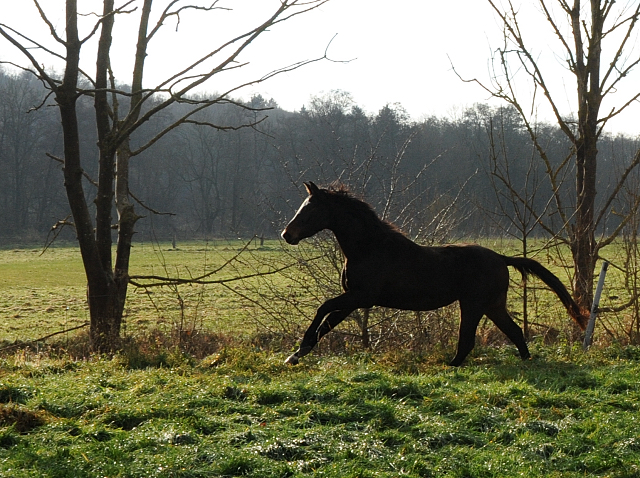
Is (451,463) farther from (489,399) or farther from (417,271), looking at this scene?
(417,271)

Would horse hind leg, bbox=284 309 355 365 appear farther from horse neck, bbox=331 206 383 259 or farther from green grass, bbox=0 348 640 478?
horse neck, bbox=331 206 383 259

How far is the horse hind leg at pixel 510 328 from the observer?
8547mm

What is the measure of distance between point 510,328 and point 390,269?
1964 millimetres

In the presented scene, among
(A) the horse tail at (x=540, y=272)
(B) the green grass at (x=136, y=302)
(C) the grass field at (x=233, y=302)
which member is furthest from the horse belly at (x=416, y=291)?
(B) the green grass at (x=136, y=302)

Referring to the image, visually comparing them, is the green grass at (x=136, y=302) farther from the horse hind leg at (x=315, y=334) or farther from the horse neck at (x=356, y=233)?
the horse neck at (x=356, y=233)

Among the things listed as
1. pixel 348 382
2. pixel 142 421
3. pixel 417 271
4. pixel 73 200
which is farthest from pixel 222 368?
pixel 73 200

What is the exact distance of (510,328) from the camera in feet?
28.5

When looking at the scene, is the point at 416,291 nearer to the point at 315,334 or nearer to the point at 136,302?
the point at 315,334

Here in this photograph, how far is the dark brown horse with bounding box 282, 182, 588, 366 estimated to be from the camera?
8.03 m

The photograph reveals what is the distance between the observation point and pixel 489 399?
588 centimetres

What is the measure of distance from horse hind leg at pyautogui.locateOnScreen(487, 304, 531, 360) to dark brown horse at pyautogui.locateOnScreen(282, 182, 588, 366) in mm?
370

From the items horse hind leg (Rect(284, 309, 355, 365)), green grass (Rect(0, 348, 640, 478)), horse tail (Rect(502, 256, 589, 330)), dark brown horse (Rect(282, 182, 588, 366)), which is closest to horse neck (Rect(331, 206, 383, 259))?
dark brown horse (Rect(282, 182, 588, 366))

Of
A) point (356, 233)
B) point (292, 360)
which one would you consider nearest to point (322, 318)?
point (292, 360)

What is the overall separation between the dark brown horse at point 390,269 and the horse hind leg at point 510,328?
37 centimetres
